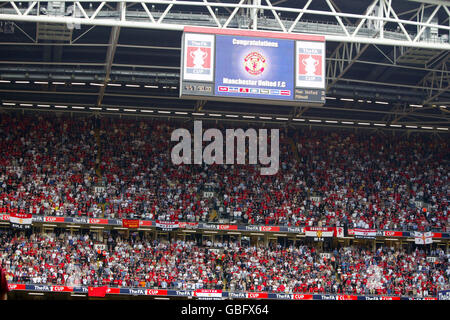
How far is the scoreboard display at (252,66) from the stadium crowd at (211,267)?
468 inches

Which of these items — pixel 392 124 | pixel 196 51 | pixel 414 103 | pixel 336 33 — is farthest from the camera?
pixel 392 124

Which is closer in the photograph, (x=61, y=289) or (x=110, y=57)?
(x=110, y=57)

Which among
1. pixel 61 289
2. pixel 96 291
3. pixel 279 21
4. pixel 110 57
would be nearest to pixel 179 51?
pixel 110 57

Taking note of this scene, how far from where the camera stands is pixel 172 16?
29.5m

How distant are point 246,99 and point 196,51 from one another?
3.21 meters

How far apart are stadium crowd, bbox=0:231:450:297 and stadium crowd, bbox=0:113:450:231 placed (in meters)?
1.87

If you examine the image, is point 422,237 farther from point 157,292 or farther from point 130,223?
point 130,223

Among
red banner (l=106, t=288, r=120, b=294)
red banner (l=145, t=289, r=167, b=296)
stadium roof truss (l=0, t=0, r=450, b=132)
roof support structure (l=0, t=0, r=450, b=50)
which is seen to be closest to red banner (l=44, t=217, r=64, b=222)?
red banner (l=106, t=288, r=120, b=294)

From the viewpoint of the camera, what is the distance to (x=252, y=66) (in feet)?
92.6

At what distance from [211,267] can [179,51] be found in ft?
42.3

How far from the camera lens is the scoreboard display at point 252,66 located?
27922mm
